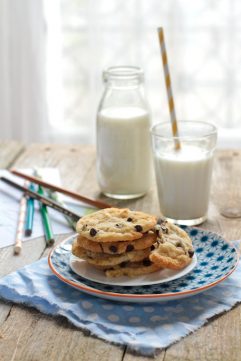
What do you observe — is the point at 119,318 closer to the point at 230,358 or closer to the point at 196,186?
the point at 230,358

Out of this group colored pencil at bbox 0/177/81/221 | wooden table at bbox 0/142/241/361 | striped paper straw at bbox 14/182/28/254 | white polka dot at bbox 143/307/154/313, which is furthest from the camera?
colored pencil at bbox 0/177/81/221

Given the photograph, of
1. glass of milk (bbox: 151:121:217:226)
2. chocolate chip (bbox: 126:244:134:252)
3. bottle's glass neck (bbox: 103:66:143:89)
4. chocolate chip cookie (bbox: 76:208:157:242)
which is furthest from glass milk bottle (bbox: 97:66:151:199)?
chocolate chip (bbox: 126:244:134:252)

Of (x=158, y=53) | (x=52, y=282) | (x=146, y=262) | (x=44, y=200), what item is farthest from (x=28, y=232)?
(x=158, y=53)

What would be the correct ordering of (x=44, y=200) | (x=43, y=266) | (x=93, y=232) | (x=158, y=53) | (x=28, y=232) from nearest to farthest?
1. (x=93, y=232)
2. (x=43, y=266)
3. (x=28, y=232)
4. (x=44, y=200)
5. (x=158, y=53)

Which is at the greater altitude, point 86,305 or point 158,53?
point 86,305


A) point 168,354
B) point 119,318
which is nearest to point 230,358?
point 168,354

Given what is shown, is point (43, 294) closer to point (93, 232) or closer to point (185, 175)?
point (93, 232)

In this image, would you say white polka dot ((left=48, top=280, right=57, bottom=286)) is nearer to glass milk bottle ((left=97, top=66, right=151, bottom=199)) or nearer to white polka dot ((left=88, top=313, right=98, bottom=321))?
white polka dot ((left=88, top=313, right=98, bottom=321))

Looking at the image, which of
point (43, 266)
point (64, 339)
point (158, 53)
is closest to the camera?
point (64, 339)
